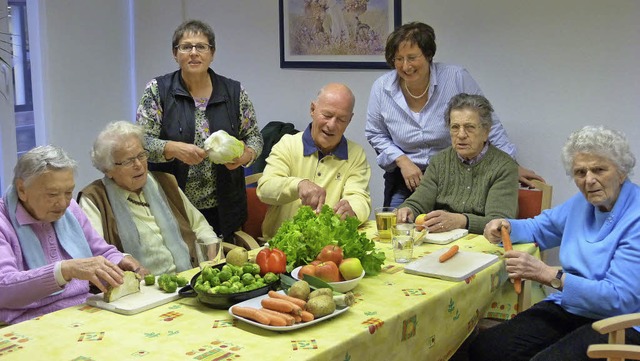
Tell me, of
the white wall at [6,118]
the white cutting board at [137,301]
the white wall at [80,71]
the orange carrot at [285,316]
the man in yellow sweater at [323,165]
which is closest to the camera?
the orange carrot at [285,316]

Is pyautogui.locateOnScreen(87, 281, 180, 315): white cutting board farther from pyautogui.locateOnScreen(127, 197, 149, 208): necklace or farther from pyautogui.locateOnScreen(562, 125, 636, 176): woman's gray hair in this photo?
pyautogui.locateOnScreen(562, 125, 636, 176): woman's gray hair

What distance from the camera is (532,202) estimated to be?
341 centimetres

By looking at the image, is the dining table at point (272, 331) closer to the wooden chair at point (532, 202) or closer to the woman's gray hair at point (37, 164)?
the woman's gray hair at point (37, 164)

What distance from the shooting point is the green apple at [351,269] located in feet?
7.39

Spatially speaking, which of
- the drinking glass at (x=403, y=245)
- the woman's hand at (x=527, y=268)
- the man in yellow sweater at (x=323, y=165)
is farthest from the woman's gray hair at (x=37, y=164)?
the woman's hand at (x=527, y=268)

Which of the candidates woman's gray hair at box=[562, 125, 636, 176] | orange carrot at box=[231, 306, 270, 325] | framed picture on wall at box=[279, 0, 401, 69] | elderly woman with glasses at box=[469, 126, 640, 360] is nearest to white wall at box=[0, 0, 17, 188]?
framed picture on wall at box=[279, 0, 401, 69]

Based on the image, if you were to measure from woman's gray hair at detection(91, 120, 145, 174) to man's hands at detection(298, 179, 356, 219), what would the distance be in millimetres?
688

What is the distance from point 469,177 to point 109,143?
5.00ft

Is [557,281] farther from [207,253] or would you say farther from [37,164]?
[37,164]

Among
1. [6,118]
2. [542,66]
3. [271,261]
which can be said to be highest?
[542,66]

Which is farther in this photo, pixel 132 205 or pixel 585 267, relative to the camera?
pixel 132 205

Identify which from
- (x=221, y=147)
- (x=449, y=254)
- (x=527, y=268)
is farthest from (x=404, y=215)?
(x=221, y=147)

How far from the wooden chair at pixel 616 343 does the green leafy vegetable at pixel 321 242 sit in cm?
71

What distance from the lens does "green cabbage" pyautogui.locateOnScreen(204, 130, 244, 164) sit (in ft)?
10.3
